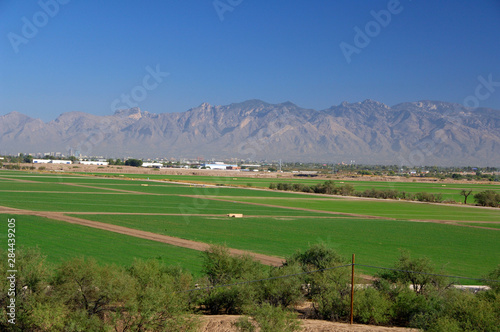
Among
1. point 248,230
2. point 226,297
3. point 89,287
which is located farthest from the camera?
point 248,230

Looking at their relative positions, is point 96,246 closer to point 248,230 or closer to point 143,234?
point 143,234

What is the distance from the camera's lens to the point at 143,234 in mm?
35750

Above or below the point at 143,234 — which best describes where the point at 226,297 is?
above

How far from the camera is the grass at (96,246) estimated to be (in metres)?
25.8

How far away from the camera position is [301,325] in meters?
14.7

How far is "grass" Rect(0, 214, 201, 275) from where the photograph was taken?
25.8 metres

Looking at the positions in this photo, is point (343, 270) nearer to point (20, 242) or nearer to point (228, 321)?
point (228, 321)

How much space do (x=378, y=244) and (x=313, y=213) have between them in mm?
21512

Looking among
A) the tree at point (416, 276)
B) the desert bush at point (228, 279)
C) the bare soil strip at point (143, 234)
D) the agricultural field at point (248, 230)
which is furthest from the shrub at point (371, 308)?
the agricultural field at point (248, 230)

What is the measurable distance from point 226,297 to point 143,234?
1971 centimetres

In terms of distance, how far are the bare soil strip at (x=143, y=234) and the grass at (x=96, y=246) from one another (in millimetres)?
1057

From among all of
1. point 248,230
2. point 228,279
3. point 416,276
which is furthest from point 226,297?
point 248,230

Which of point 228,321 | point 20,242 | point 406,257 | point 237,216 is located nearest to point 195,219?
point 237,216

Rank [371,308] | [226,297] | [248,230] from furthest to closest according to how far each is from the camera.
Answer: [248,230] < [226,297] < [371,308]
